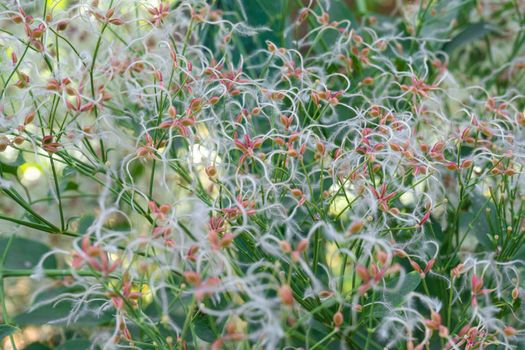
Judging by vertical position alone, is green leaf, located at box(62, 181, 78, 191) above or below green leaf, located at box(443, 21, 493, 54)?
below

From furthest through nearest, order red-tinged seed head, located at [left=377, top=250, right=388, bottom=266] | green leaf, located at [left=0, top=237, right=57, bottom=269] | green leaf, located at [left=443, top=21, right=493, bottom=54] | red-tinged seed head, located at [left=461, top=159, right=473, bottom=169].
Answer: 1. green leaf, located at [left=443, top=21, right=493, bottom=54]
2. green leaf, located at [left=0, top=237, right=57, bottom=269]
3. red-tinged seed head, located at [left=461, top=159, right=473, bottom=169]
4. red-tinged seed head, located at [left=377, top=250, right=388, bottom=266]

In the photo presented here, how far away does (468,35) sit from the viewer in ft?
2.33

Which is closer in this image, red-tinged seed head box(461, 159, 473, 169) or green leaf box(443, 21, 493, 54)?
red-tinged seed head box(461, 159, 473, 169)

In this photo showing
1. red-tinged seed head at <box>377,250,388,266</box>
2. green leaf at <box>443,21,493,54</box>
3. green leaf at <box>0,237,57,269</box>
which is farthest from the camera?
green leaf at <box>443,21,493,54</box>

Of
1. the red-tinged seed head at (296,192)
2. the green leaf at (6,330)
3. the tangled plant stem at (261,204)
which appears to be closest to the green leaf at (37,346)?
the tangled plant stem at (261,204)

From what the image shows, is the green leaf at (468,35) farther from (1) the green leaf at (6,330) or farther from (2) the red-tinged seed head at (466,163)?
(1) the green leaf at (6,330)

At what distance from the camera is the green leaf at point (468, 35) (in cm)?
71

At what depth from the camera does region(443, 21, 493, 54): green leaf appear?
0.71 m

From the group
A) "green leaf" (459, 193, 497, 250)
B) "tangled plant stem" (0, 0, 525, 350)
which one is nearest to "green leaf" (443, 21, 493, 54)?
"tangled plant stem" (0, 0, 525, 350)

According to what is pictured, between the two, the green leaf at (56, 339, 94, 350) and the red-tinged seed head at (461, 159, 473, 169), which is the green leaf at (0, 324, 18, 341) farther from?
the red-tinged seed head at (461, 159, 473, 169)

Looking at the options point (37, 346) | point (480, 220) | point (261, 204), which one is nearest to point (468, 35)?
point (480, 220)

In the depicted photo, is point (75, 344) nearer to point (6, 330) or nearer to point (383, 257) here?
point (6, 330)

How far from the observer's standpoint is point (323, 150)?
427 millimetres

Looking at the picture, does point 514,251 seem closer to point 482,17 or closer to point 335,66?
point 335,66
